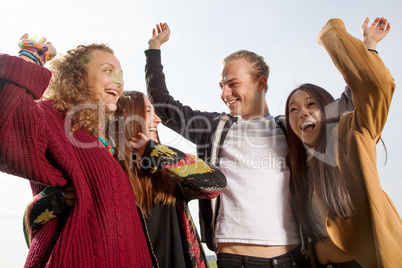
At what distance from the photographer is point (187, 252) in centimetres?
215

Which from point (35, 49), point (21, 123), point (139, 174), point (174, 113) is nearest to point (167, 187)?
point (139, 174)

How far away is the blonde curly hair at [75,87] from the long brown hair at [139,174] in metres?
0.26

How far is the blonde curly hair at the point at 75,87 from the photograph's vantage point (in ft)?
6.18

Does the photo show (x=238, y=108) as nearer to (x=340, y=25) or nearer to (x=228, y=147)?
(x=228, y=147)

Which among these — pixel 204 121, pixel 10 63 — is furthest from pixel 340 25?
pixel 10 63

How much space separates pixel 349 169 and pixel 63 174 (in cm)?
172

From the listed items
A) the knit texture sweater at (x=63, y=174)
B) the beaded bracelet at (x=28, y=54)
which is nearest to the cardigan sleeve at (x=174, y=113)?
the knit texture sweater at (x=63, y=174)

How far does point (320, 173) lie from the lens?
2.36m

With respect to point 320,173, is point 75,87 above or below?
above

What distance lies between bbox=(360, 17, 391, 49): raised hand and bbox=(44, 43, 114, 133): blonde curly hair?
175 centimetres

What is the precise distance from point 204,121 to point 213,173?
0.82 meters

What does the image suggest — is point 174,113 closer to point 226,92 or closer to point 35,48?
point 226,92

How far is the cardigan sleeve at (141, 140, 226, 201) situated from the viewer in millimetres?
2020

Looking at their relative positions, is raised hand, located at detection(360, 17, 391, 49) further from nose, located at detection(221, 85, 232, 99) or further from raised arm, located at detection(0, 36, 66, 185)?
raised arm, located at detection(0, 36, 66, 185)
